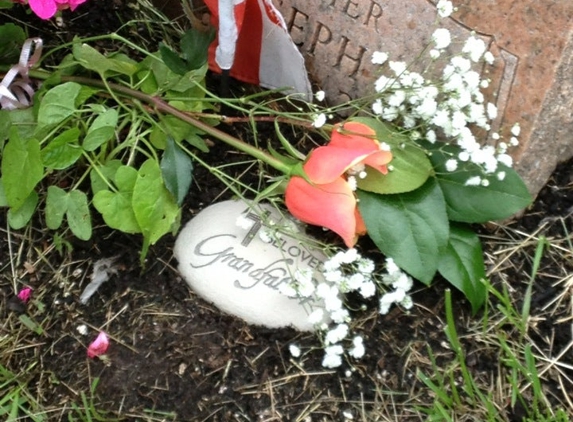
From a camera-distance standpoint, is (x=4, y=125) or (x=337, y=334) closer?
(x=337, y=334)

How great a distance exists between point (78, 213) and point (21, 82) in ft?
1.01

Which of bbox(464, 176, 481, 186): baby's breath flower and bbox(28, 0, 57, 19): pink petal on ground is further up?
bbox(28, 0, 57, 19): pink petal on ground

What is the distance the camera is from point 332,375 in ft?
4.17

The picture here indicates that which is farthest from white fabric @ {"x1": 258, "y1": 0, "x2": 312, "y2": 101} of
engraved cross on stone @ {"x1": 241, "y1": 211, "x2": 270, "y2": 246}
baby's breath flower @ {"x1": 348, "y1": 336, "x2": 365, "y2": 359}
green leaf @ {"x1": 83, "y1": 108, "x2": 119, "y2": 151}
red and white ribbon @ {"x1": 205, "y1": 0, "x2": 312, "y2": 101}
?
baby's breath flower @ {"x1": 348, "y1": 336, "x2": 365, "y2": 359}

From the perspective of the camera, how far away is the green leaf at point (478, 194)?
1295 mm

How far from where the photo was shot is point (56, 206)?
129cm

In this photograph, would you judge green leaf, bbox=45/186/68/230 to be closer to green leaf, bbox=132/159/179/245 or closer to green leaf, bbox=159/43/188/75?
A: green leaf, bbox=132/159/179/245

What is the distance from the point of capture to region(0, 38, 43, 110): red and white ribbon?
4.52 ft

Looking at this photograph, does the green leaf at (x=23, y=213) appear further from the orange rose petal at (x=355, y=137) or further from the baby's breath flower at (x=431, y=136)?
the baby's breath flower at (x=431, y=136)

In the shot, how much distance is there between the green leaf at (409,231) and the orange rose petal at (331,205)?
0.06 meters

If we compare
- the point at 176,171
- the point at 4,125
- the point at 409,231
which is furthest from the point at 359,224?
the point at 4,125

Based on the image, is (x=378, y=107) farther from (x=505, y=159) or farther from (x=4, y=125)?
(x=4, y=125)

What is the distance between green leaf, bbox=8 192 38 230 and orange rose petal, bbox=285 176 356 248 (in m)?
0.46

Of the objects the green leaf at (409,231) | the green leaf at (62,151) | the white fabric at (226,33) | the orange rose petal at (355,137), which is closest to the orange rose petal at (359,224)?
the green leaf at (409,231)
